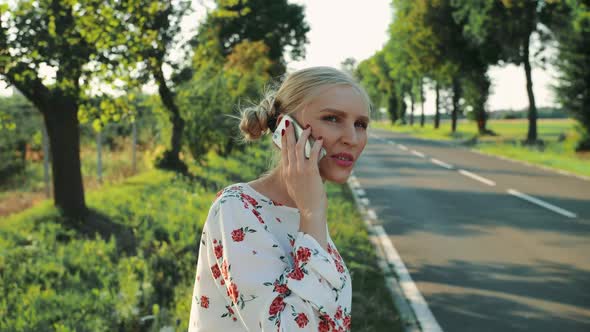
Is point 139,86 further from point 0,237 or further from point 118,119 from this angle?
point 0,237

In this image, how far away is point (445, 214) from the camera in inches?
418

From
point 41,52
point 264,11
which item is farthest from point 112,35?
point 264,11

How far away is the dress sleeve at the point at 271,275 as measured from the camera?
1.57m

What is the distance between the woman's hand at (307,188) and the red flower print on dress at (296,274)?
13cm

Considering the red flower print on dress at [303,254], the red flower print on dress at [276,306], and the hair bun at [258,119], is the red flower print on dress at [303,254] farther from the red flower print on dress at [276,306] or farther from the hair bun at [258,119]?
the hair bun at [258,119]

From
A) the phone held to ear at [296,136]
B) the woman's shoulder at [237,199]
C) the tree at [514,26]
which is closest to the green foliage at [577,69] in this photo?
the tree at [514,26]

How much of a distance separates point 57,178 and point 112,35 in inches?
115

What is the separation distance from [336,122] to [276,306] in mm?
645

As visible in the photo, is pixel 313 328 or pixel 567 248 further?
pixel 567 248

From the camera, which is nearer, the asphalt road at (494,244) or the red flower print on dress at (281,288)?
the red flower print on dress at (281,288)

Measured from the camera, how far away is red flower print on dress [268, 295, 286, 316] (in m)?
1.57

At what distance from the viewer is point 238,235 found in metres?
1.63

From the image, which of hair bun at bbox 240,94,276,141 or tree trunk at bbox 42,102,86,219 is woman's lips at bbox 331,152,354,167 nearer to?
hair bun at bbox 240,94,276,141

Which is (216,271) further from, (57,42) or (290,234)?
(57,42)
